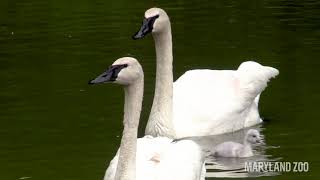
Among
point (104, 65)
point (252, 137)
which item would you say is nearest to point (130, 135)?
point (252, 137)

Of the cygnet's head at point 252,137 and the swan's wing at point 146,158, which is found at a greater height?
the swan's wing at point 146,158

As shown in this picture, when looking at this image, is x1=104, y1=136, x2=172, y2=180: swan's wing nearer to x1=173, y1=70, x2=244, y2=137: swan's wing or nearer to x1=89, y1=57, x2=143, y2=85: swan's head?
x1=89, y1=57, x2=143, y2=85: swan's head

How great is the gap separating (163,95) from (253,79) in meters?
1.66

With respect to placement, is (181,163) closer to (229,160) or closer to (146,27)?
(229,160)

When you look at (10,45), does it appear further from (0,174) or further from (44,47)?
(0,174)

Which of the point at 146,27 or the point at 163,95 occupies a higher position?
the point at 146,27

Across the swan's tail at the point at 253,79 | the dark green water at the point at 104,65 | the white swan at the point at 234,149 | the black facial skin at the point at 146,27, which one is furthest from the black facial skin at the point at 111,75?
the swan's tail at the point at 253,79

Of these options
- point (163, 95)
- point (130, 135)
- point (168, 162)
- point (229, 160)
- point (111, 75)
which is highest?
point (111, 75)

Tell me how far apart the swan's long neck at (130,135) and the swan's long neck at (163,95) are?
7.86 feet

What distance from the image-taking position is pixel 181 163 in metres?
9.31

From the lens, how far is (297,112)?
13.0 meters

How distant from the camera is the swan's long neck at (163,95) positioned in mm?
11781

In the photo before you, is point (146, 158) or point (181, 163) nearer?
point (181, 163)

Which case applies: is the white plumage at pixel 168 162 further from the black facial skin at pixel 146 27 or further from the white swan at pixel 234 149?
the black facial skin at pixel 146 27
